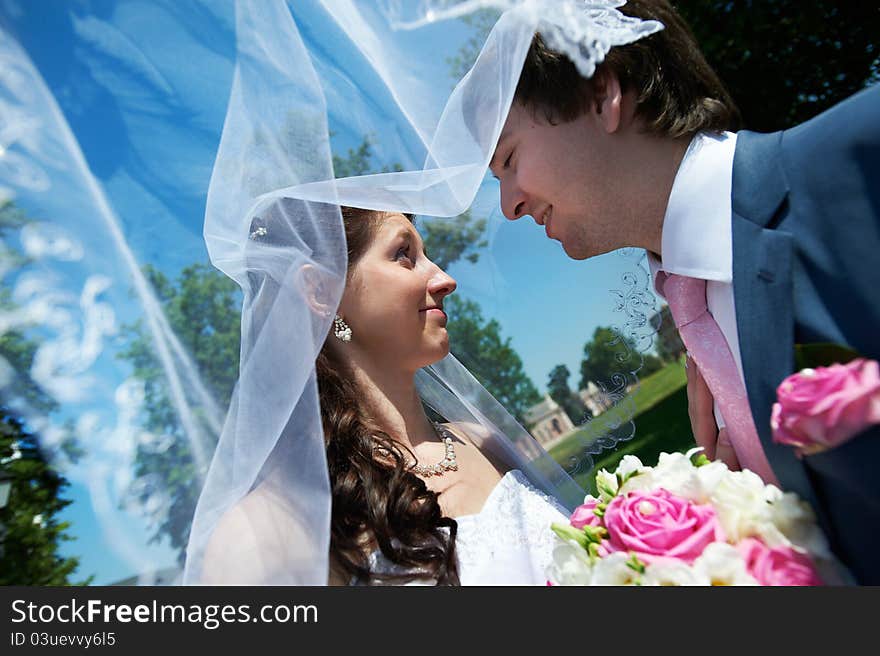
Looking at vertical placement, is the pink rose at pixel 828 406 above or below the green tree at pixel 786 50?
below

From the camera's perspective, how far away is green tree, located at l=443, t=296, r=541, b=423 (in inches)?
121

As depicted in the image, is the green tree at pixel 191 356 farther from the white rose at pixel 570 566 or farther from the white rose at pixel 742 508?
the white rose at pixel 742 508

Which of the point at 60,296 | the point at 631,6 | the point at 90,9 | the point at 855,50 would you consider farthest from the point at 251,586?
the point at 855,50

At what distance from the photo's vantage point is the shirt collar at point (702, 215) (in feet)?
7.18

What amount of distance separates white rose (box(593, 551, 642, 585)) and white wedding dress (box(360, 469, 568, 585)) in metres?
0.63

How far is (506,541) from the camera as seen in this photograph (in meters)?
2.52

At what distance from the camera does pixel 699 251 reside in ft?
7.32

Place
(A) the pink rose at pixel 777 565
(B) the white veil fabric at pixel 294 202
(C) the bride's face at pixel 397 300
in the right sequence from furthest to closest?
(C) the bride's face at pixel 397 300, (B) the white veil fabric at pixel 294 202, (A) the pink rose at pixel 777 565

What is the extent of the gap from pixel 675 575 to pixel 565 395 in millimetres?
1363

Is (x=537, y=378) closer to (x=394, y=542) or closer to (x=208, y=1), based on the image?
(x=394, y=542)

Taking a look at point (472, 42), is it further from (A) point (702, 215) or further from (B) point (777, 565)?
(B) point (777, 565)


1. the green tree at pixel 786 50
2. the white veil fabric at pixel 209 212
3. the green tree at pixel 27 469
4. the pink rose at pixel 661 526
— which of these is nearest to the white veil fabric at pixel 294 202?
the white veil fabric at pixel 209 212

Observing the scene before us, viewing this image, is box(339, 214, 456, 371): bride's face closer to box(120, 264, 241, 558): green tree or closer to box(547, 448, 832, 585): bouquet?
box(120, 264, 241, 558): green tree

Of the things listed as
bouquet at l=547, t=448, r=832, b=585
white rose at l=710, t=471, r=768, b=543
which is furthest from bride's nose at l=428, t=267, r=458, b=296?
white rose at l=710, t=471, r=768, b=543
